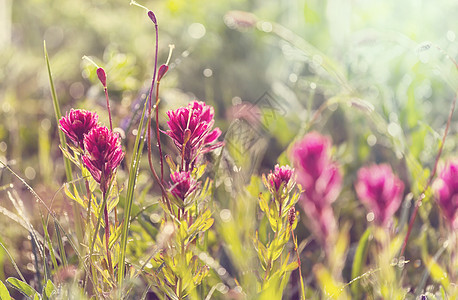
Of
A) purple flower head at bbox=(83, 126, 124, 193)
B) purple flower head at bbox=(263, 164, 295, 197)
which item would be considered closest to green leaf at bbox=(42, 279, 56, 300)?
purple flower head at bbox=(83, 126, 124, 193)

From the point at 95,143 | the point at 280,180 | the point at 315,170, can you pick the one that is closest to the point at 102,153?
the point at 95,143

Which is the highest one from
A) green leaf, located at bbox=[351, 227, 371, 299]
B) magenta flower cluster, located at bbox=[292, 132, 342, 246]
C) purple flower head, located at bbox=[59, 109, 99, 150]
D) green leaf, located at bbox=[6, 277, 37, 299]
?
purple flower head, located at bbox=[59, 109, 99, 150]

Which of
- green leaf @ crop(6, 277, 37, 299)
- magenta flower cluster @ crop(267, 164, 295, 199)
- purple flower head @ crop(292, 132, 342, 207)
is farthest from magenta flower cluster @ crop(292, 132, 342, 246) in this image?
green leaf @ crop(6, 277, 37, 299)

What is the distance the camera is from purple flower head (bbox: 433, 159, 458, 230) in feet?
2.22

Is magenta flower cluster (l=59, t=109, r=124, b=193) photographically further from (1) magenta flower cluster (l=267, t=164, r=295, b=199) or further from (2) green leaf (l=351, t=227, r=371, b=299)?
(2) green leaf (l=351, t=227, r=371, b=299)

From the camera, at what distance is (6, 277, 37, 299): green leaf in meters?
0.64

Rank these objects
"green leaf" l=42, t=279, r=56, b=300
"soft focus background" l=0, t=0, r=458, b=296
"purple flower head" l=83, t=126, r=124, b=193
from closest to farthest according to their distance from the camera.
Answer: "purple flower head" l=83, t=126, r=124, b=193, "green leaf" l=42, t=279, r=56, b=300, "soft focus background" l=0, t=0, r=458, b=296

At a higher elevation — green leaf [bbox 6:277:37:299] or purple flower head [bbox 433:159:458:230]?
purple flower head [bbox 433:159:458:230]

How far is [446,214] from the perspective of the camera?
27.1 inches

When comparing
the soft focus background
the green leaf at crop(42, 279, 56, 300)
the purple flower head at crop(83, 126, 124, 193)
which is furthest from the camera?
the soft focus background

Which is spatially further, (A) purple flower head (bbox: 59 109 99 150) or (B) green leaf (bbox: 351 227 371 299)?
(B) green leaf (bbox: 351 227 371 299)

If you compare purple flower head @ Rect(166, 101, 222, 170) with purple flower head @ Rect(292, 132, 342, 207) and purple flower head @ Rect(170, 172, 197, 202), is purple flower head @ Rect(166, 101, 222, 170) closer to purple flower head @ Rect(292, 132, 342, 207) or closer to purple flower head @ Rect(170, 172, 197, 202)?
purple flower head @ Rect(170, 172, 197, 202)

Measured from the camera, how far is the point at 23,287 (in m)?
0.65

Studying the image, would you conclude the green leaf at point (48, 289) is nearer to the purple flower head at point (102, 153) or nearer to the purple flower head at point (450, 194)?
the purple flower head at point (102, 153)
